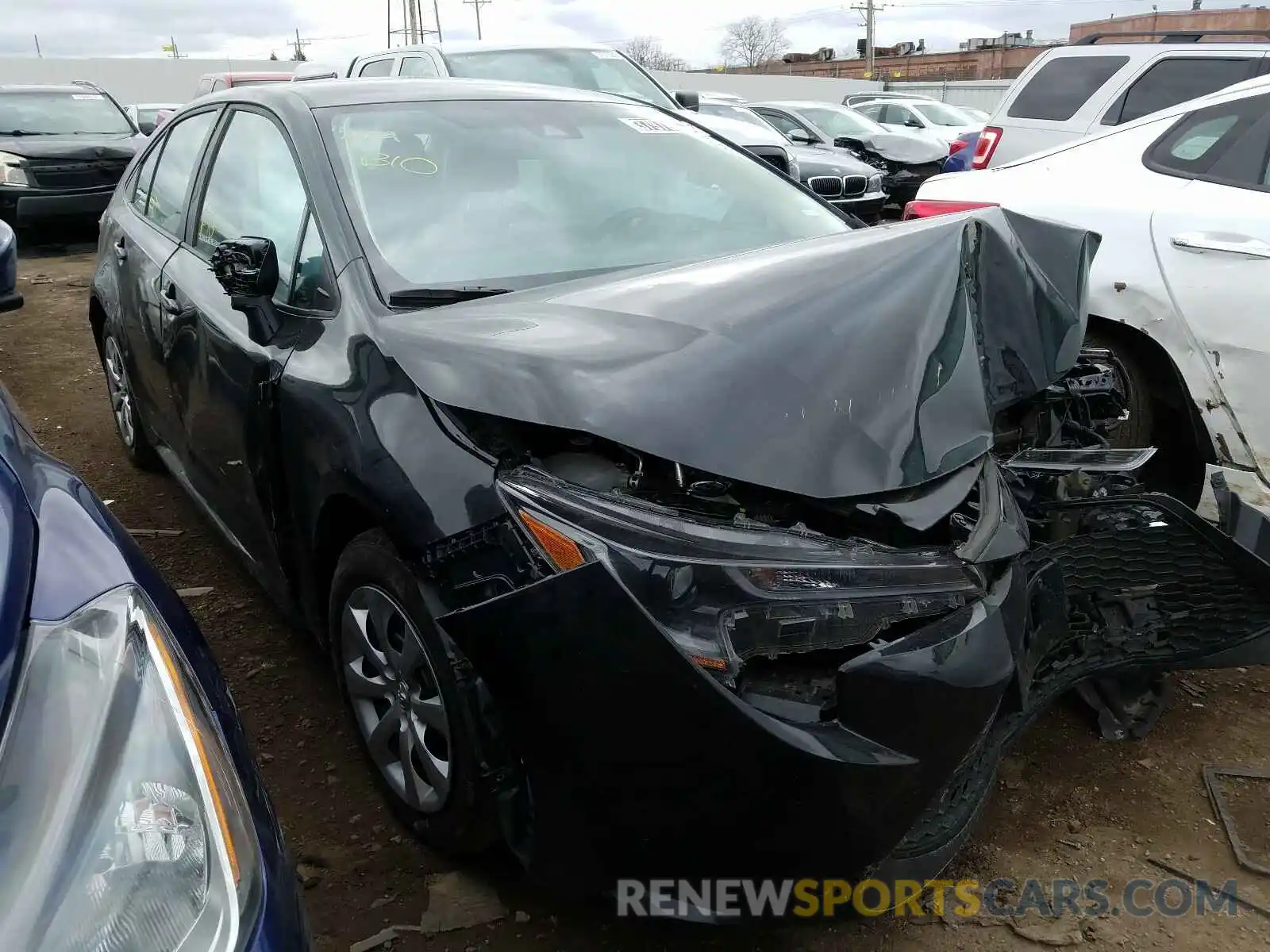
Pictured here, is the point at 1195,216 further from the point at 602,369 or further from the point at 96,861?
the point at 96,861

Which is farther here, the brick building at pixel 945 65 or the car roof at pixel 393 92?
the brick building at pixel 945 65

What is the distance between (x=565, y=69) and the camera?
777cm

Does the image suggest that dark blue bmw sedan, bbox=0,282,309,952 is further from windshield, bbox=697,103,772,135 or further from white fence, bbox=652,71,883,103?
white fence, bbox=652,71,883,103

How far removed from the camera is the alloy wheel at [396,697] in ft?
6.52

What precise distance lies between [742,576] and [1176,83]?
6.81 metres

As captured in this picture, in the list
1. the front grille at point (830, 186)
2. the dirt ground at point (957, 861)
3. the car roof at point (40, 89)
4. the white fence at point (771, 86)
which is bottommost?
the dirt ground at point (957, 861)

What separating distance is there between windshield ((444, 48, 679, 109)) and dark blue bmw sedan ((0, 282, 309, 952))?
671 centimetres

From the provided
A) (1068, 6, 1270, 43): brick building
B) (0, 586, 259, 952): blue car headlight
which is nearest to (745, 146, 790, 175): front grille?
(0, 586, 259, 952): blue car headlight

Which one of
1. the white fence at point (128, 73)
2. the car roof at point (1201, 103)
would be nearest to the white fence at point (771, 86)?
the white fence at point (128, 73)

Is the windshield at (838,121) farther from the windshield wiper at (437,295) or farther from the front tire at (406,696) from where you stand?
the front tire at (406,696)

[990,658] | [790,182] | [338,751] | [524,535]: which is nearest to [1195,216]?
[790,182]

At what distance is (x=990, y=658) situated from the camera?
1538mm

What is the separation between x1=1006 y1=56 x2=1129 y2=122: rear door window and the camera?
7176mm

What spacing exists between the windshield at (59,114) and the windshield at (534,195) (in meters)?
9.59
